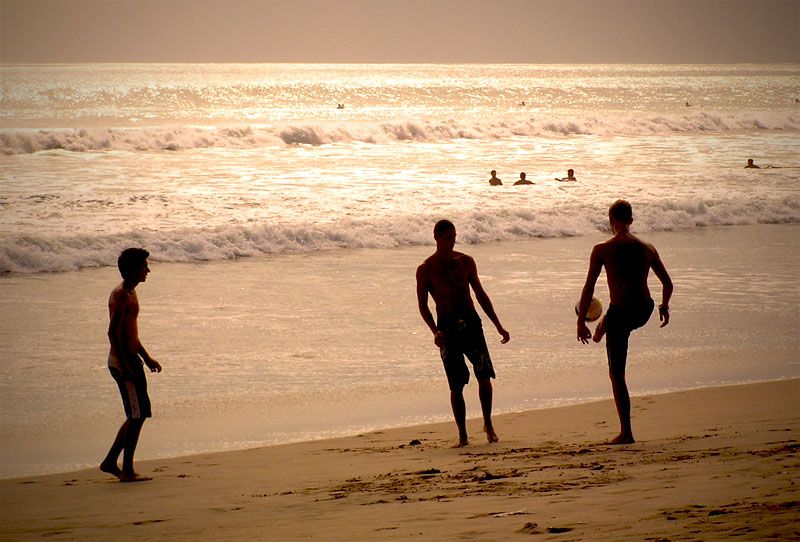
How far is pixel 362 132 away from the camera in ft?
171

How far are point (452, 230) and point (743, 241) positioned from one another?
14.4 m

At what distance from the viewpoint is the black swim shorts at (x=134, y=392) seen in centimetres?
674

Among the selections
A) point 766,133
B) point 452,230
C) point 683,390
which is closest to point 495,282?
point 683,390

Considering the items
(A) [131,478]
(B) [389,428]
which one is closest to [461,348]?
(B) [389,428]

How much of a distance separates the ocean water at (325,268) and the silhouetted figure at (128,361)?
2.83 ft

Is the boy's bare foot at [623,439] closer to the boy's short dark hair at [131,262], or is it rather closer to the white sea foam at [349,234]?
the boy's short dark hair at [131,262]

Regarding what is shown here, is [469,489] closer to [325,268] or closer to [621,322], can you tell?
[621,322]

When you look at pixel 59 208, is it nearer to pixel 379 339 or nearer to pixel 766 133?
pixel 379 339

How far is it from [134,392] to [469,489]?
86.3 inches

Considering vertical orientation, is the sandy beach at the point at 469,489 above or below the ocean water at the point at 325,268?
below

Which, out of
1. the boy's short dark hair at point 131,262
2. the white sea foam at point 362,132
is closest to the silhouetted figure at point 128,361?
the boy's short dark hair at point 131,262

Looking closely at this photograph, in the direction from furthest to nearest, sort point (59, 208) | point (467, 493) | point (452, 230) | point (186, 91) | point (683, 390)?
point (186, 91)
point (59, 208)
point (683, 390)
point (452, 230)
point (467, 493)

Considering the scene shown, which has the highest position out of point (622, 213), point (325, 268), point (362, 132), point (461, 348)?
point (362, 132)

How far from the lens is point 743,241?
20.6 m
